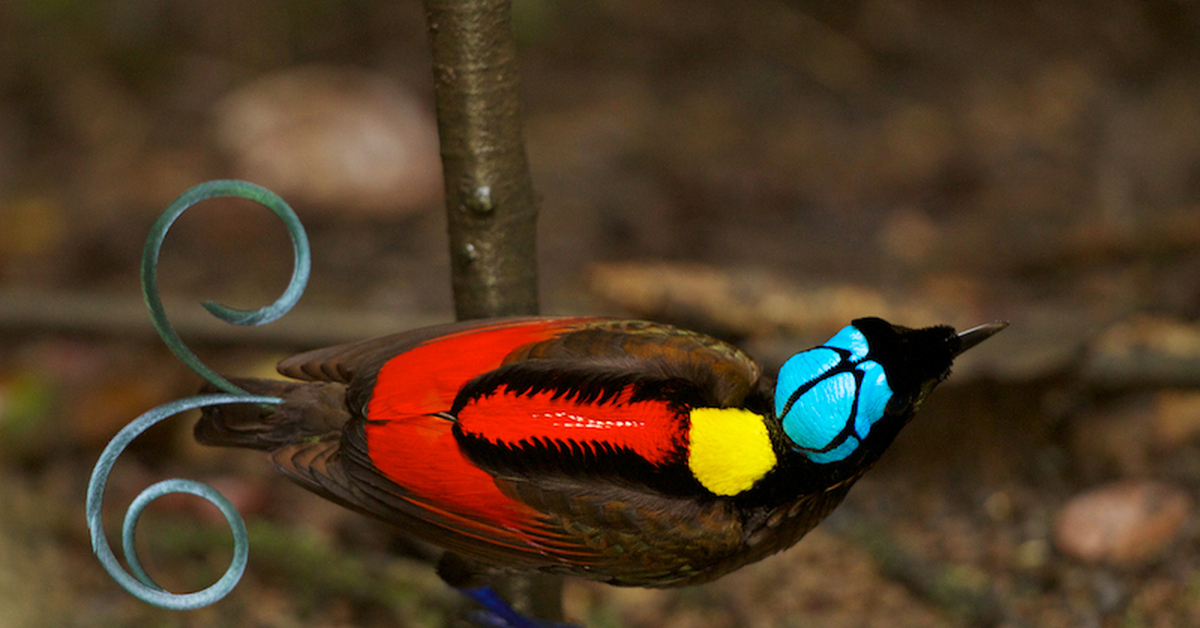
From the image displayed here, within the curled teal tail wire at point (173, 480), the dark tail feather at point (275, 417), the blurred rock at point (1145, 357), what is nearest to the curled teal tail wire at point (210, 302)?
the curled teal tail wire at point (173, 480)

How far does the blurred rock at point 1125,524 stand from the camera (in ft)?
6.82

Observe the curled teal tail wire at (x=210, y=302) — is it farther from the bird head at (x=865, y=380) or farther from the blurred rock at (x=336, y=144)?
the blurred rock at (x=336, y=144)

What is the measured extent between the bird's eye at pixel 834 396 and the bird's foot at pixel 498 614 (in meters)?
0.56

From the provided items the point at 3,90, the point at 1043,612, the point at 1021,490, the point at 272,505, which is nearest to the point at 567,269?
the point at 272,505

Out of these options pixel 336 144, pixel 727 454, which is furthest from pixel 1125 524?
pixel 336 144

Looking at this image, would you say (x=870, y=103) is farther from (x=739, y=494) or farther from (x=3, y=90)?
(x=3, y=90)

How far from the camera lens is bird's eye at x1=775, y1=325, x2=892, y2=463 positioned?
4.18ft

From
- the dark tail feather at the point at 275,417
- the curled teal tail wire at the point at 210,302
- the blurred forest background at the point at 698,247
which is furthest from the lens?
the blurred forest background at the point at 698,247

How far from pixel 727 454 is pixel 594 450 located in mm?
185

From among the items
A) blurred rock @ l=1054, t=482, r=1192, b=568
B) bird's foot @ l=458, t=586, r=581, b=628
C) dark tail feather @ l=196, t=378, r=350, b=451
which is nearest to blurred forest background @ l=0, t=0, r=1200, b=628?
blurred rock @ l=1054, t=482, r=1192, b=568

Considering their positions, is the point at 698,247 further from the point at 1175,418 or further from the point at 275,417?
the point at 275,417

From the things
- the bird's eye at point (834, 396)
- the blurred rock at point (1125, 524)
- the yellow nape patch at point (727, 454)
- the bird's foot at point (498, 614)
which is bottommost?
the blurred rock at point (1125, 524)

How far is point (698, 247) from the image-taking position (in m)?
3.28

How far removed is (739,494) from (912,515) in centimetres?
118
